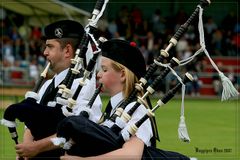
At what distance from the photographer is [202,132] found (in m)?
13.9

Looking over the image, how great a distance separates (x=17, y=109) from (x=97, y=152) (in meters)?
0.98

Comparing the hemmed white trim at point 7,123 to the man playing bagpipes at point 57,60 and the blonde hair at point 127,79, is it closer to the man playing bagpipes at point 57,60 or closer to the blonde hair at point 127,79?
the man playing bagpipes at point 57,60

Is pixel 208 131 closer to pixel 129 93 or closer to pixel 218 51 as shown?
pixel 129 93

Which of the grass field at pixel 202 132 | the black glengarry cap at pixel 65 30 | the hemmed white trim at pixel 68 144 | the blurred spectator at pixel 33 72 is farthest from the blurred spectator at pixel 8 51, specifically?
the hemmed white trim at pixel 68 144

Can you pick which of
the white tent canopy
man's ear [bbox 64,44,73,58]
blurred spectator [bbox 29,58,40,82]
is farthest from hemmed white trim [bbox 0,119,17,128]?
blurred spectator [bbox 29,58,40,82]

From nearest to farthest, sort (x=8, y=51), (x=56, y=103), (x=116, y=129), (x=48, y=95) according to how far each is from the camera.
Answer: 1. (x=116, y=129)
2. (x=56, y=103)
3. (x=48, y=95)
4. (x=8, y=51)

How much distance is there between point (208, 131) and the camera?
14.2 m

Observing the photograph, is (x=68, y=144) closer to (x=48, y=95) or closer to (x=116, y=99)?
(x=116, y=99)

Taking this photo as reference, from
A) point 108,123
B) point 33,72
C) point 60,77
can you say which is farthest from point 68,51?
point 33,72

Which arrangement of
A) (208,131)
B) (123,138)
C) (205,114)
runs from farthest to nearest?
1. (205,114)
2. (208,131)
3. (123,138)

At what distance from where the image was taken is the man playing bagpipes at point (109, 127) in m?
4.33

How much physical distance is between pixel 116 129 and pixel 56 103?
815 mm

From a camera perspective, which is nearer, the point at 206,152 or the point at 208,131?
the point at 206,152

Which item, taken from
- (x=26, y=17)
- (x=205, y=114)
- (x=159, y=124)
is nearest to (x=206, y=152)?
(x=159, y=124)
